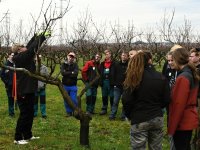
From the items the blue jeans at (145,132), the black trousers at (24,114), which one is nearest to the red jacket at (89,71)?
the black trousers at (24,114)

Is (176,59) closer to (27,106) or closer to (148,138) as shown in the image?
(148,138)

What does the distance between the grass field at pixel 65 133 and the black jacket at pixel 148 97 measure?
2.48 metres

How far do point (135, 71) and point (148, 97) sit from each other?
1.22ft

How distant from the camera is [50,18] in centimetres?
642

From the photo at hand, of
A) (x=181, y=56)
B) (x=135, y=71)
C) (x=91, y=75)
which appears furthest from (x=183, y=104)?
(x=91, y=75)

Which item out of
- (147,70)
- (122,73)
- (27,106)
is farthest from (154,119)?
(122,73)

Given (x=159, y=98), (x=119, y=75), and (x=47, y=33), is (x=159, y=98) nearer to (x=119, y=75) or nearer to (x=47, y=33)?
(x=47, y=33)

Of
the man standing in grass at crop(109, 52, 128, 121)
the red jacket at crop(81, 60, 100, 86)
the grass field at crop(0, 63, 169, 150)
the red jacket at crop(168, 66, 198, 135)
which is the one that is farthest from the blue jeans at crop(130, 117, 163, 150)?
the red jacket at crop(81, 60, 100, 86)

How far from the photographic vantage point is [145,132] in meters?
4.88

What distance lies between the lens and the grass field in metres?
7.31

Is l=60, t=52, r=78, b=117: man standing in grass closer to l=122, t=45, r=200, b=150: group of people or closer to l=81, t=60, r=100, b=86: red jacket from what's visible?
l=81, t=60, r=100, b=86: red jacket

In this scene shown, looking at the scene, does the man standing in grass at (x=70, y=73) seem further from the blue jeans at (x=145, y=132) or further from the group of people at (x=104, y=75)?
the blue jeans at (x=145, y=132)

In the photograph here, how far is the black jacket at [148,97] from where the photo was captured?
4.72 m

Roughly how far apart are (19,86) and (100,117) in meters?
4.03
